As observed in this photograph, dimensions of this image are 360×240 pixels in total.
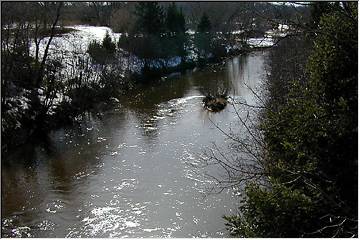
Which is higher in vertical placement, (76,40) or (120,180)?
(76,40)

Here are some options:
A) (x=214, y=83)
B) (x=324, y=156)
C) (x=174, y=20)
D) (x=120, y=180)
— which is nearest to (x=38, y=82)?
(x=120, y=180)

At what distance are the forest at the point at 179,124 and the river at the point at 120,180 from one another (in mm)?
43

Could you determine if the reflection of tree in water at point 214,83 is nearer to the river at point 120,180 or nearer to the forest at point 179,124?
the forest at point 179,124

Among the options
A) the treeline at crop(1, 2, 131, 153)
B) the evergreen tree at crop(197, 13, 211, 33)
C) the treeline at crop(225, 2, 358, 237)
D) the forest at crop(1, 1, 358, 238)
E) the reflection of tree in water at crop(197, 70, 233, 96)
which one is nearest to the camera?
the treeline at crop(225, 2, 358, 237)

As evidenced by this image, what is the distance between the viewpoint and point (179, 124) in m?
15.9

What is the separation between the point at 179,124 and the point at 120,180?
204 inches

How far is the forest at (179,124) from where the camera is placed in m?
4.11

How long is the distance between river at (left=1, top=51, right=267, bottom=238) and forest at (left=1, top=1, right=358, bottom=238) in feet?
0.14

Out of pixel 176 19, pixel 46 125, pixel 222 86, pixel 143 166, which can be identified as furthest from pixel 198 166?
pixel 176 19

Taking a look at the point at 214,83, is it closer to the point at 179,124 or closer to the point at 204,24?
the point at 204,24

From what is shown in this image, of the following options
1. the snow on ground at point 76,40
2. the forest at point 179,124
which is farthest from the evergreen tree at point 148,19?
the snow on ground at point 76,40

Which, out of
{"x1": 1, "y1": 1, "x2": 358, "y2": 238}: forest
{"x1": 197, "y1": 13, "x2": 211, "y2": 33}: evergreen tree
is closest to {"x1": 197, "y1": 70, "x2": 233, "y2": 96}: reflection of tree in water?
{"x1": 1, "y1": 1, "x2": 358, "y2": 238}: forest

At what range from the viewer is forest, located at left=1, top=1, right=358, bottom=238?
4.11 metres

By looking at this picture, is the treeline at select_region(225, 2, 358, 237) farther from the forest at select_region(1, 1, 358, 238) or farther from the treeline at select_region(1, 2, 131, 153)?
the treeline at select_region(1, 2, 131, 153)
